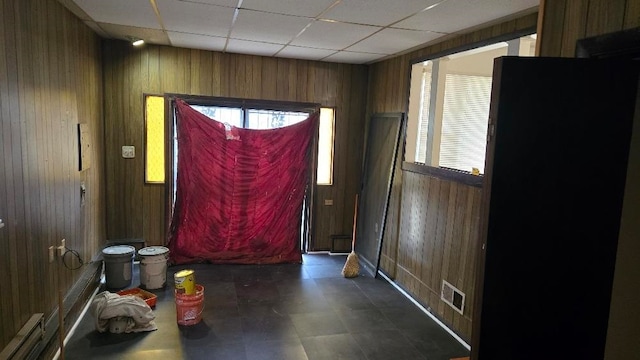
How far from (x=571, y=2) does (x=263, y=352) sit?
2776mm

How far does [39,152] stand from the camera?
8.48 ft

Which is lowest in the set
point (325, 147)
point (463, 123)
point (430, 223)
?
point (430, 223)

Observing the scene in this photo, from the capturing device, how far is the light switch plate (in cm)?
459

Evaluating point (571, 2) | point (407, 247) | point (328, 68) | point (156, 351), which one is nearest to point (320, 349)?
point (156, 351)

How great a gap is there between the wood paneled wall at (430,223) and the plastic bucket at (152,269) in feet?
7.82

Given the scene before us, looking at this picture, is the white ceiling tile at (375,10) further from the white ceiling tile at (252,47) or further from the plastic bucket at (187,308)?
the plastic bucket at (187,308)

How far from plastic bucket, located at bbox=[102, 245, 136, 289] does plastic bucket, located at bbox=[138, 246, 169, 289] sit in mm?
125

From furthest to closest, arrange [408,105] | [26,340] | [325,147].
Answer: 1. [325,147]
2. [408,105]
3. [26,340]

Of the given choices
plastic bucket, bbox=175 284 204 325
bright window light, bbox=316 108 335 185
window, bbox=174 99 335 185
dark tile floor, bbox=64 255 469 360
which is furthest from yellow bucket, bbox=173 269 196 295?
bright window light, bbox=316 108 335 185

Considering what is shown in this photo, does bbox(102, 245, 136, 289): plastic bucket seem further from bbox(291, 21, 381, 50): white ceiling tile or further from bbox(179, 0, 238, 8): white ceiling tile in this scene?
bbox(291, 21, 381, 50): white ceiling tile

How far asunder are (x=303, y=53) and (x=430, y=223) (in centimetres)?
232

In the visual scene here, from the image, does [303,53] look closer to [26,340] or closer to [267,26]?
[267,26]

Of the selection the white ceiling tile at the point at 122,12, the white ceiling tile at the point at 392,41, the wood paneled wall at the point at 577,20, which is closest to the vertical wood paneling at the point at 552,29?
the wood paneled wall at the point at 577,20

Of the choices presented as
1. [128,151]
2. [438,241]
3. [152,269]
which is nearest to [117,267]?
[152,269]
